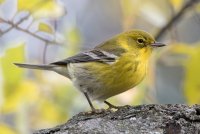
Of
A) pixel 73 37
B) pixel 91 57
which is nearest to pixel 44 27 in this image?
pixel 73 37

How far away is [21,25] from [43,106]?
2.86 ft

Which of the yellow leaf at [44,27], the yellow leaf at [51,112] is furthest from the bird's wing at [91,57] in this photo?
the yellow leaf at [44,27]

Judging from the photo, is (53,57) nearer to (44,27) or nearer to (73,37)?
(73,37)

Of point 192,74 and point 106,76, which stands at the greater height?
point 106,76

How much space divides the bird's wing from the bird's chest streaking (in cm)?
4

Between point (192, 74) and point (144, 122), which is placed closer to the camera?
point (144, 122)

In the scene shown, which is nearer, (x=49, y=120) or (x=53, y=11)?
(x=53, y=11)

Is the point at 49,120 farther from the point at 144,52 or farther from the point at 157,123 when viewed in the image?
the point at 157,123

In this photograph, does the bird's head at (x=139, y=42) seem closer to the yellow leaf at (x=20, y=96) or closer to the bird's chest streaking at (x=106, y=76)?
the bird's chest streaking at (x=106, y=76)

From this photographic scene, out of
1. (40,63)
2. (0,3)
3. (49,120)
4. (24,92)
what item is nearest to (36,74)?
(40,63)

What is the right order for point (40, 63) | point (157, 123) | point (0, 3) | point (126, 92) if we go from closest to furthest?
point (157, 123), point (0, 3), point (126, 92), point (40, 63)

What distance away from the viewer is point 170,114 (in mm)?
2635

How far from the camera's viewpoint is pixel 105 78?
12.9ft

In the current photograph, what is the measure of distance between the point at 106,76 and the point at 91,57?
0.92 feet
